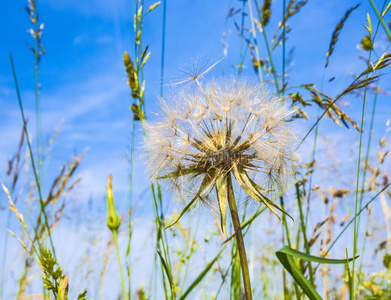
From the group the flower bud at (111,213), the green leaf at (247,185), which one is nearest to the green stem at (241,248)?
the green leaf at (247,185)

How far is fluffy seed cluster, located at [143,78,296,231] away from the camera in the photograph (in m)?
1.58

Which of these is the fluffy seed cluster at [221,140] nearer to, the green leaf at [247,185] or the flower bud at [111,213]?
the green leaf at [247,185]

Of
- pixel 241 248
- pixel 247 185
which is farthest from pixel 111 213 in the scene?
pixel 247 185

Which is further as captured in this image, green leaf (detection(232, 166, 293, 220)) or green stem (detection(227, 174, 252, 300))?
green leaf (detection(232, 166, 293, 220))

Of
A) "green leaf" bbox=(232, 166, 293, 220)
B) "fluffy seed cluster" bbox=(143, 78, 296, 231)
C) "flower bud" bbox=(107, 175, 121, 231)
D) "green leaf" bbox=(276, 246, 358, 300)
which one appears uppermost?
"fluffy seed cluster" bbox=(143, 78, 296, 231)

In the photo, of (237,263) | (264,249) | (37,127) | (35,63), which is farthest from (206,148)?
(264,249)

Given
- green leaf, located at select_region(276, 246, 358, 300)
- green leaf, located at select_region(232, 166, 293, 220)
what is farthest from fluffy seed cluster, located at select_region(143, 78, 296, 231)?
green leaf, located at select_region(276, 246, 358, 300)

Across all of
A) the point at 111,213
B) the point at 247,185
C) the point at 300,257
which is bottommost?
the point at 300,257

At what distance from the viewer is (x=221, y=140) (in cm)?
163

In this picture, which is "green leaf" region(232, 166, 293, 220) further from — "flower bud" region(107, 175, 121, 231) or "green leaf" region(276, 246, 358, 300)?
"flower bud" region(107, 175, 121, 231)

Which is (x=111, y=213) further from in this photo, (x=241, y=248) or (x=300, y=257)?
(x=300, y=257)

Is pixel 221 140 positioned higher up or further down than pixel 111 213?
higher up

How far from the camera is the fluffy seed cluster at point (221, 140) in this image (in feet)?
5.18

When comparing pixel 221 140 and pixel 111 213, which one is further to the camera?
pixel 221 140
